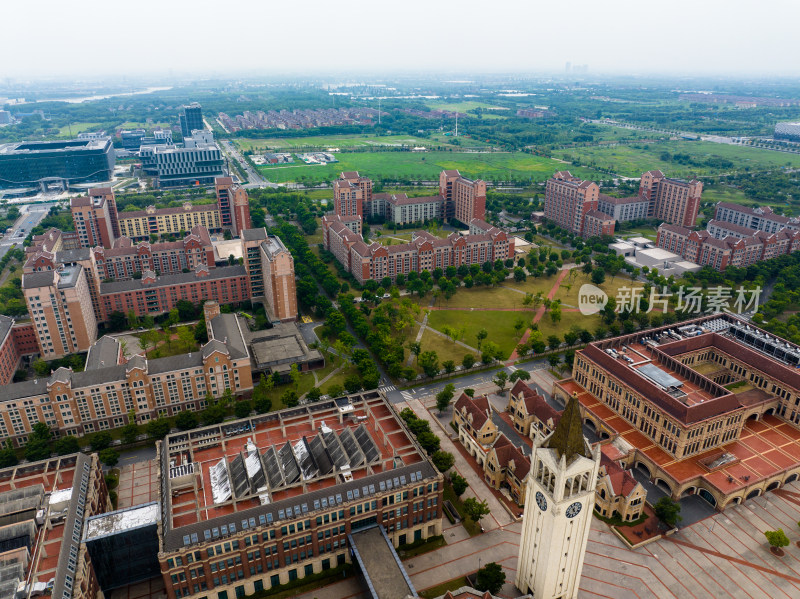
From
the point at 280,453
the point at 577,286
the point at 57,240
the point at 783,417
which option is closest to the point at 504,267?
the point at 577,286

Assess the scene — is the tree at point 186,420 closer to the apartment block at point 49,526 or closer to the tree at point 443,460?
the apartment block at point 49,526

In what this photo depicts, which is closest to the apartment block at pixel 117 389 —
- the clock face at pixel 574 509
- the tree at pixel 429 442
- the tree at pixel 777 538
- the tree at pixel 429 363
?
the tree at pixel 429 363

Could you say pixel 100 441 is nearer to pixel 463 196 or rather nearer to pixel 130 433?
pixel 130 433

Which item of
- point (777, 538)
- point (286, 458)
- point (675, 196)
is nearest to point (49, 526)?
point (286, 458)

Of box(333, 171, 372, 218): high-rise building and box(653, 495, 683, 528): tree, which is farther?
box(333, 171, 372, 218): high-rise building

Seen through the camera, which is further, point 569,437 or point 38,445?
point 38,445

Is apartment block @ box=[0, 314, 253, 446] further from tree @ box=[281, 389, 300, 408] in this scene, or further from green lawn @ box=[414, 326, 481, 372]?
green lawn @ box=[414, 326, 481, 372]

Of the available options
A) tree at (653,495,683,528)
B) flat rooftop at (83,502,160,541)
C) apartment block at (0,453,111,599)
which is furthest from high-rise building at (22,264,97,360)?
tree at (653,495,683,528)
